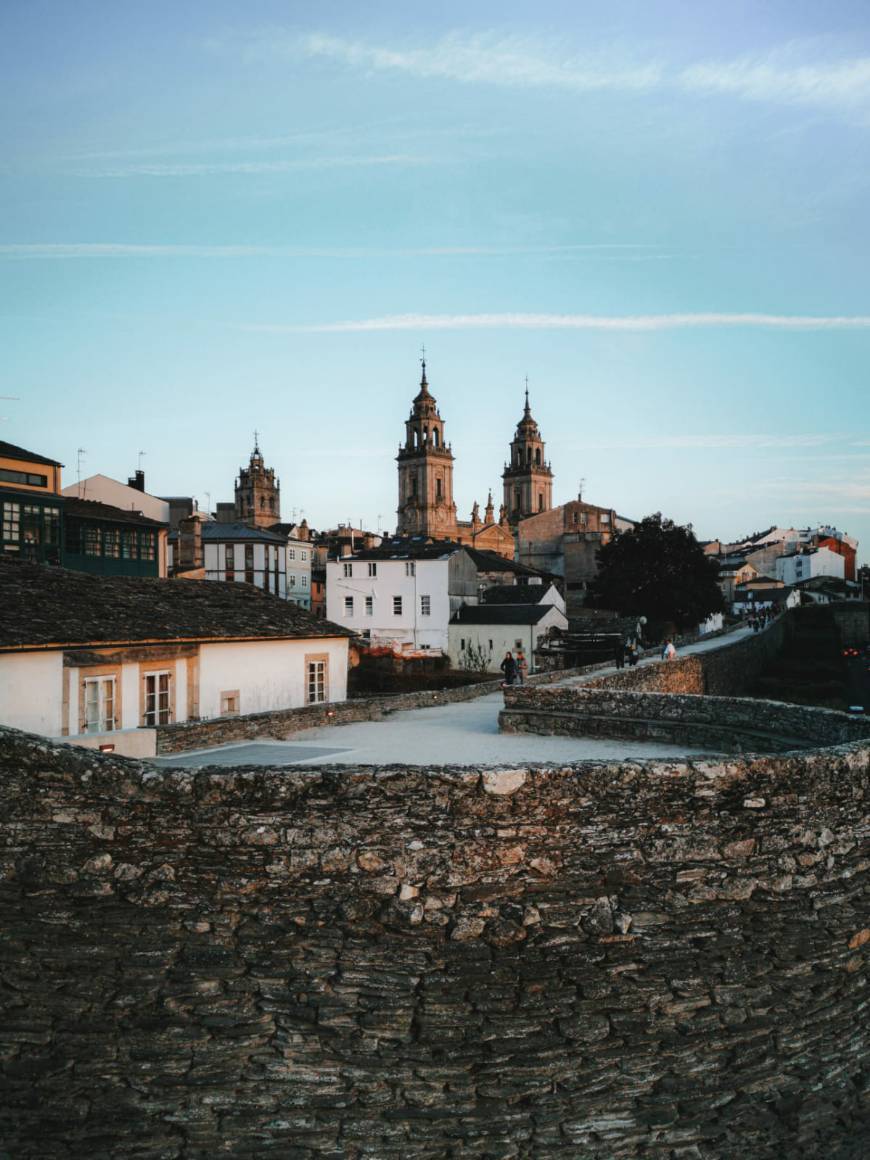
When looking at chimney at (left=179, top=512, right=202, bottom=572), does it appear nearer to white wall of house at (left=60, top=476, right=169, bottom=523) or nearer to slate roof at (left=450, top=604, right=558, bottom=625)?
white wall of house at (left=60, top=476, right=169, bottom=523)

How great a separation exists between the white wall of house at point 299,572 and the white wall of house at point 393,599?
1342cm

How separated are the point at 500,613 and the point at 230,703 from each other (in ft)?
126

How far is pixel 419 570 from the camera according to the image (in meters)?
58.2

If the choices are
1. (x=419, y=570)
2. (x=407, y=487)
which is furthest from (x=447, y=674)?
(x=407, y=487)

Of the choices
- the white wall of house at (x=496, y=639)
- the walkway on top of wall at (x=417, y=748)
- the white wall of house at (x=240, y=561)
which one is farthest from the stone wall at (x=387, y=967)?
the white wall of house at (x=240, y=561)

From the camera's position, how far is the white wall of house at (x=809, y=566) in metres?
116

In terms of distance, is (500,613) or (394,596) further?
(394,596)

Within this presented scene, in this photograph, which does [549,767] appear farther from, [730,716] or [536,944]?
[730,716]

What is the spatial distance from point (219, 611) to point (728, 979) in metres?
14.0

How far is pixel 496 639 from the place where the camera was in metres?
54.3

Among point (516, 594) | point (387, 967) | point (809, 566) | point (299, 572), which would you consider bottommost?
point (387, 967)

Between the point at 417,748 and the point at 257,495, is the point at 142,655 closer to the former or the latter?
the point at 417,748

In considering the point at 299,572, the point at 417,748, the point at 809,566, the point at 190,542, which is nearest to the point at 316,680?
the point at 417,748

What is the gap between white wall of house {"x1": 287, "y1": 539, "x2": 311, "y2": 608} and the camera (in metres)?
74.1
